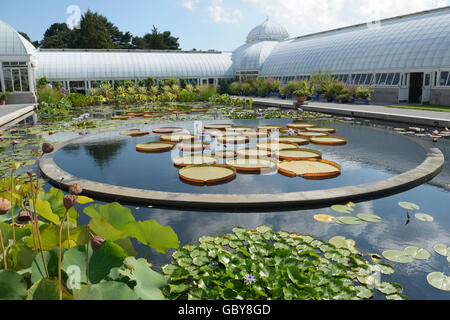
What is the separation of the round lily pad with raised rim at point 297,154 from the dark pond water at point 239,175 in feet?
1.41

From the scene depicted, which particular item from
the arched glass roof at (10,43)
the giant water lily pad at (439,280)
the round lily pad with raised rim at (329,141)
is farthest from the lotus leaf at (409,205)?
the arched glass roof at (10,43)

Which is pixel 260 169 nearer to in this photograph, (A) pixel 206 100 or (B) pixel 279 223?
(B) pixel 279 223

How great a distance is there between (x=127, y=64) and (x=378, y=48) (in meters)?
25.1

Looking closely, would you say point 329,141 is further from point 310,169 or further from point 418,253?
point 418,253

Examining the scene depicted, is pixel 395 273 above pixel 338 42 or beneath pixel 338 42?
beneath

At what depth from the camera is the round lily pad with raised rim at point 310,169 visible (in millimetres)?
6293

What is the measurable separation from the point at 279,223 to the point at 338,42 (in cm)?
2908

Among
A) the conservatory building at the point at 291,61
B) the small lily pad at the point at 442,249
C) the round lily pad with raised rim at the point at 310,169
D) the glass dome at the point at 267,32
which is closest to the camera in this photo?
the small lily pad at the point at 442,249

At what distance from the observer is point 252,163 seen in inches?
276

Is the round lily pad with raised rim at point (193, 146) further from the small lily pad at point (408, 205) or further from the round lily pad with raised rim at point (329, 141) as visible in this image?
the small lily pad at point (408, 205)

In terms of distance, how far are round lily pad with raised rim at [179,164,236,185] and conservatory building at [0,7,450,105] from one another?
18476 mm

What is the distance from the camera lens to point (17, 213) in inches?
118

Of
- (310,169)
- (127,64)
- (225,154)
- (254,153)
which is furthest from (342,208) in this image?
(127,64)
